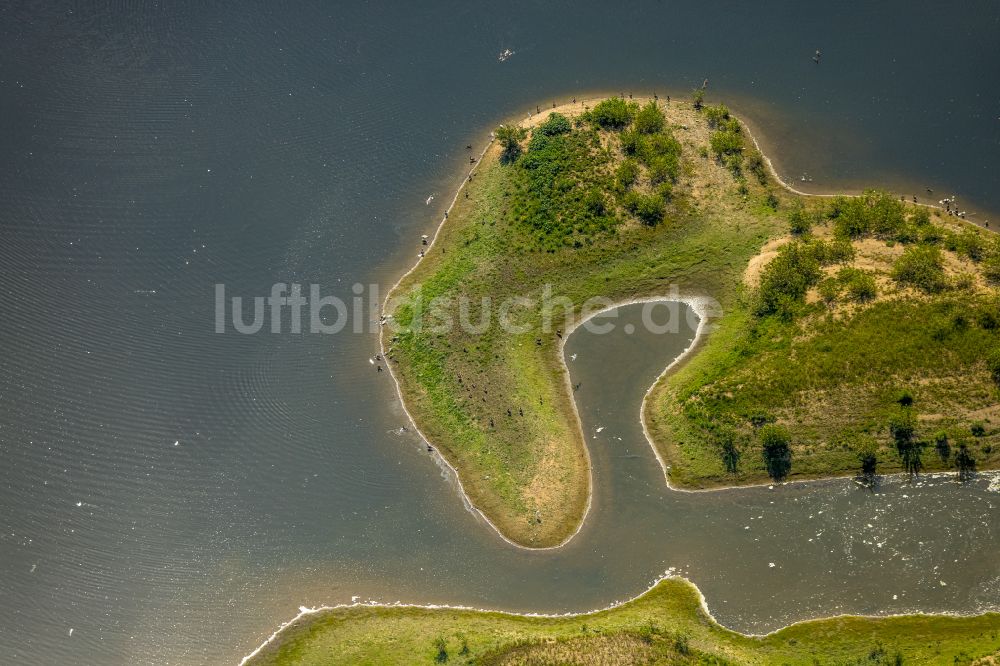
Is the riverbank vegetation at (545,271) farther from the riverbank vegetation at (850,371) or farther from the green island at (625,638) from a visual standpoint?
the green island at (625,638)

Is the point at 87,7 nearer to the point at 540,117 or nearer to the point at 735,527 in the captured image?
the point at 540,117

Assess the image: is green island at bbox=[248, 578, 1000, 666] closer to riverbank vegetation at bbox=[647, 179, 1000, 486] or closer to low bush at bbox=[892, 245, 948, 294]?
riverbank vegetation at bbox=[647, 179, 1000, 486]

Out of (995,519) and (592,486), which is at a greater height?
(592,486)

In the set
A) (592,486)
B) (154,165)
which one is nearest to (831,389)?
(592,486)

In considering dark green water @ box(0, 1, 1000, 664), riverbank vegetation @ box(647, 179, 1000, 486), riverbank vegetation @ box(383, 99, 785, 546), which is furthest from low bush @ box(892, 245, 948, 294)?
riverbank vegetation @ box(383, 99, 785, 546)

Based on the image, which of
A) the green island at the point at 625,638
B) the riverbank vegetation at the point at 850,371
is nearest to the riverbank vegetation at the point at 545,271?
the riverbank vegetation at the point at 850,371

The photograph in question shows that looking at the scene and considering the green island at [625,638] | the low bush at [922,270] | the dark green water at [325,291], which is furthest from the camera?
the low bush at [922,270]

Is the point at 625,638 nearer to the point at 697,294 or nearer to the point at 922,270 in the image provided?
the point at 697,294
